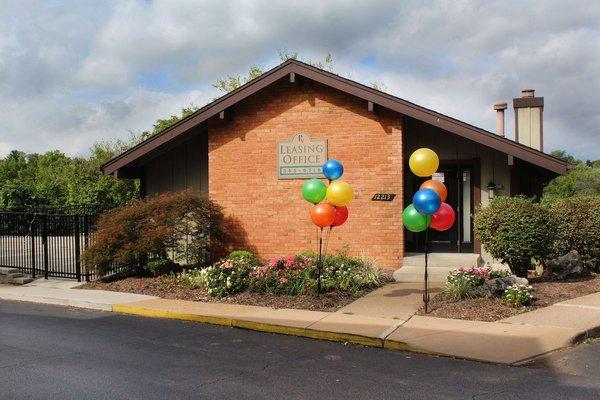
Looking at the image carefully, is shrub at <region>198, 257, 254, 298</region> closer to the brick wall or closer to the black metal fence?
the brick wall

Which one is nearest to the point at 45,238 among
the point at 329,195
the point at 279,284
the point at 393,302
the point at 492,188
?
the point at 279,284

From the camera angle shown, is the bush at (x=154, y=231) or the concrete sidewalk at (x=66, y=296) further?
the bush at (x=154, y=231)

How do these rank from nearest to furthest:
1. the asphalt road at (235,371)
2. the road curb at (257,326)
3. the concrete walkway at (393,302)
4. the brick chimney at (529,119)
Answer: the asphalt road at (235,371) → the road curb at (257,326) → the concrete walkway at (393,302) → the brick chimney at (529,119)

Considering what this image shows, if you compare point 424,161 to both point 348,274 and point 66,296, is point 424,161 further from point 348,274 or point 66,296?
point 66,296

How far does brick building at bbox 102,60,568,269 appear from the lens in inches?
491

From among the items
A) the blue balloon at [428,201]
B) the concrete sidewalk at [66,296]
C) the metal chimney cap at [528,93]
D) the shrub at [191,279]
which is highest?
the metal chimney cap at [528,93]

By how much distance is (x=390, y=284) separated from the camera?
37.7 feet

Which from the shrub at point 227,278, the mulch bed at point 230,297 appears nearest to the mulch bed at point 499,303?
the mulch bed at point 230,297

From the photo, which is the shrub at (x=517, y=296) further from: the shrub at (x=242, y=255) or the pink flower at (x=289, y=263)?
the shrub at (x=242, y=255)

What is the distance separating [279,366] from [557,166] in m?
7.55

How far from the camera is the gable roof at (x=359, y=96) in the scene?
438 inches

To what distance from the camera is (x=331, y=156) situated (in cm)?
1295

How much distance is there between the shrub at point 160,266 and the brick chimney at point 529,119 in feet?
34.9

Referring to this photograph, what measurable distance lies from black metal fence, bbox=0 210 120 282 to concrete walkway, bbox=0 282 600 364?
8.29 feet
